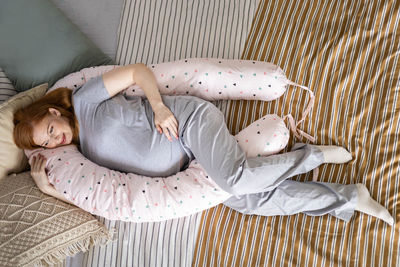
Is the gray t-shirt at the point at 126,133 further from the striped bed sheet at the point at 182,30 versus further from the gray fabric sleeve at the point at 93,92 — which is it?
the striped bed sheet at the point at 182,30

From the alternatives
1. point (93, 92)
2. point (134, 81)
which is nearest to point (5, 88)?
point (93, 92)

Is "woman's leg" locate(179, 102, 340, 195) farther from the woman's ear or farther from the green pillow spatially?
the green pillow

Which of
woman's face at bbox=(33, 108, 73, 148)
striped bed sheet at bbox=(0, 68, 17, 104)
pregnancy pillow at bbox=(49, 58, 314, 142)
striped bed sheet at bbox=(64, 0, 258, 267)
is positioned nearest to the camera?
woman's face at bbox=(33, 108, 73, 148)

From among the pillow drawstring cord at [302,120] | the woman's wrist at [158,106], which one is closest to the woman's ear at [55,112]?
the woman's wrist at [158,106]

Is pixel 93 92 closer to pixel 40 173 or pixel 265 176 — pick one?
pixel 40 173

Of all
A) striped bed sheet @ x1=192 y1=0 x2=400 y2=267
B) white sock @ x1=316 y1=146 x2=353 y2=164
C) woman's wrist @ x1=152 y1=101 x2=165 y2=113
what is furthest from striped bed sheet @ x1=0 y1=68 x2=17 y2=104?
white sock @ x1=316 y1=146 x2=353 y2=164

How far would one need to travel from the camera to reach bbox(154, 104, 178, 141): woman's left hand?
56.3 inches

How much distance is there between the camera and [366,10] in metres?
1.62

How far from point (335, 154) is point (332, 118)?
0.16 m

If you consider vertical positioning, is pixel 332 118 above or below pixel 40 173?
above

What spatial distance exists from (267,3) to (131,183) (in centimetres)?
100

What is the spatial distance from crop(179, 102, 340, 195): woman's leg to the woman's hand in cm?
53

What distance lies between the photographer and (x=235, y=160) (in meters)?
1.35

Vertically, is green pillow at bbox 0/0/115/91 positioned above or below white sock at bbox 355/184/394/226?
above
